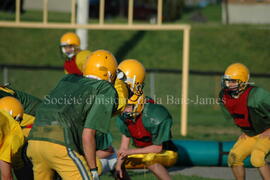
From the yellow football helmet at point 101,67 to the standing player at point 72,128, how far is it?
16cm

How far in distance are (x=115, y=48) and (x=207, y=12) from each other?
924cm

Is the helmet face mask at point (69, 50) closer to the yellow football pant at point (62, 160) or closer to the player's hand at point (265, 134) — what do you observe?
the player's hand at point (265, 134)

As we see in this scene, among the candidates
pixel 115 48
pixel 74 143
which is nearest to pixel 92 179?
pixel 74 143

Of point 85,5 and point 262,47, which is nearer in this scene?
point 85,5

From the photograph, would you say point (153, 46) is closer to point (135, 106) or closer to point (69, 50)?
point (69, 50)

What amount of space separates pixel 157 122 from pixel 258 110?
1.45 metres

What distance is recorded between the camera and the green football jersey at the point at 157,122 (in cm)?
576

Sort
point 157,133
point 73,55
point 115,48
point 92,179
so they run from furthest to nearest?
point 115,48
point 73,55
point 157,133
point 92,179

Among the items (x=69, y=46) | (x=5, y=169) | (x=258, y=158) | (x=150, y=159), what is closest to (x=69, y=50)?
(x=69, y=46)

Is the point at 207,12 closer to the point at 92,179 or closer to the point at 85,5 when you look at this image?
the point at 85,5

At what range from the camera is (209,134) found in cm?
1146

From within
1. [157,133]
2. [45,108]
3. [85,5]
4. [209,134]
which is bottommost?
[209,134]

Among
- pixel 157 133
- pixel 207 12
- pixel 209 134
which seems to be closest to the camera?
pixel 157 133

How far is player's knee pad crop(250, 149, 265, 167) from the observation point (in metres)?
6.14
